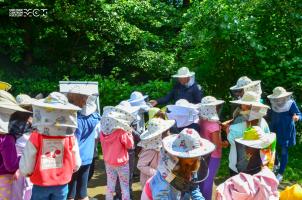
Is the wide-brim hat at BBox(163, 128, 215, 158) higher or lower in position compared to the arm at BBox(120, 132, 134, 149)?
higher

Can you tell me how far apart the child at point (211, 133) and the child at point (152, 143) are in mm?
795

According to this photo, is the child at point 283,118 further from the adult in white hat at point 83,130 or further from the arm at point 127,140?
the adult in white hat at point 83,130

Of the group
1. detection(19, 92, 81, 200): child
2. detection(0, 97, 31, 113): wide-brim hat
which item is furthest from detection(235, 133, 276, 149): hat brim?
detection(0, 97, 31, 113): wide-brim hat

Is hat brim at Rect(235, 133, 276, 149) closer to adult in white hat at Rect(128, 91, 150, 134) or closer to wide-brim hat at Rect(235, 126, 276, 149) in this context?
wide-brim hat at Rect(235, 126, 276, 149)

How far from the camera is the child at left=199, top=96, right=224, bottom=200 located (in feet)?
19.7

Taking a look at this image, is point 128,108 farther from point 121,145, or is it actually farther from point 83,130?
point 83,130

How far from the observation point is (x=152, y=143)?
5.54 metres

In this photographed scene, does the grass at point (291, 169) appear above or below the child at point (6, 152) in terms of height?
below

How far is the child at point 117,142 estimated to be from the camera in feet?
19.4

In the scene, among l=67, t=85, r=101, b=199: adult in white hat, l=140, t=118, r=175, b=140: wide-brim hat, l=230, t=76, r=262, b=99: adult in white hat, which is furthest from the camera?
l=230, t=76, r=262, b=99: adult in white hat

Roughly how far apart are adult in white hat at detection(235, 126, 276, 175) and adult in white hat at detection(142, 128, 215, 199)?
0.96m

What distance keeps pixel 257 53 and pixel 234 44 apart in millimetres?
600

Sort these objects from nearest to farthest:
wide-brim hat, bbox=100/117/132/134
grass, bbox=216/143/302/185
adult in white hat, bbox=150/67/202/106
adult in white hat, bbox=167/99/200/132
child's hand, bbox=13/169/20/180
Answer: child's hand, bbox=13/169/20/180
wide-brim hat, bbox=100/117/132/134
adult in white hat, bbox=167/99/200/132
grass, bbox=216/143/302/185
adult in white hat, bbox=150/67/202/106

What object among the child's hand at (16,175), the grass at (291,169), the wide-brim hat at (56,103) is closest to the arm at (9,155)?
the child's hand at (16,175)
